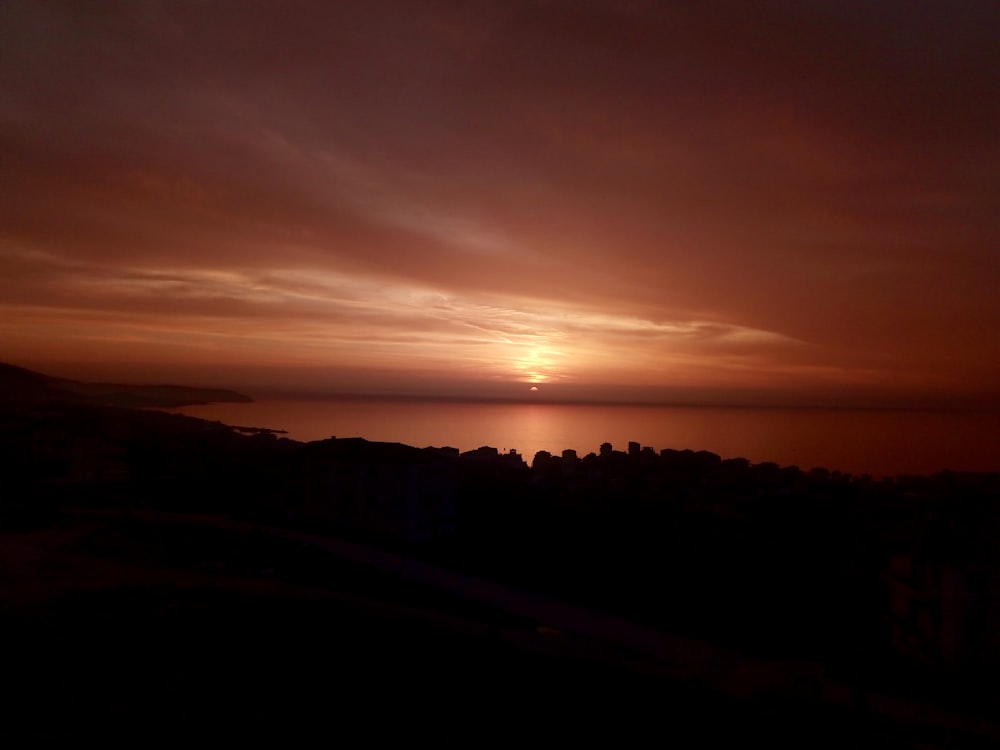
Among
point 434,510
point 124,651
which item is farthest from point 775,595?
point 124,651

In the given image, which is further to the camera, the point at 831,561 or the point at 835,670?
the point at 831,561

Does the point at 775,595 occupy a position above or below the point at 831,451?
below

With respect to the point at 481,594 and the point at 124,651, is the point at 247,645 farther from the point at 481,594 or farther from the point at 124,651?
the point at 481,594

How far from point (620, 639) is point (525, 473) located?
17.4 metres

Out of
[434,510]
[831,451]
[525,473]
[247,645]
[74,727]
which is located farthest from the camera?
[831,451]

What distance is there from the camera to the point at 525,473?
3053cm

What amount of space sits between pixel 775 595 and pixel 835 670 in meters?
4.35

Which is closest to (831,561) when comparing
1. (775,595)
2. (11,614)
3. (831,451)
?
(775,595)

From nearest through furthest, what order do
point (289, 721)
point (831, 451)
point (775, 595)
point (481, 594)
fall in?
point (289, 721), point (481, 594), point (775, 595), point (831, 451)

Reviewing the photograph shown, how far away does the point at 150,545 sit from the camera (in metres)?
16.5

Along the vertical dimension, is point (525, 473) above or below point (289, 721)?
above

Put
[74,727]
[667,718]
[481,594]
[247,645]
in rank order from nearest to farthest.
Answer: [74,727] → [667,718] → [247,645] → [481,594]

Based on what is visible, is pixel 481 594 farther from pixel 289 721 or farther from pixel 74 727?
pixel 74 727

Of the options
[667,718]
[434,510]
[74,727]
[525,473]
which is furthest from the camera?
[525,473]
